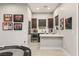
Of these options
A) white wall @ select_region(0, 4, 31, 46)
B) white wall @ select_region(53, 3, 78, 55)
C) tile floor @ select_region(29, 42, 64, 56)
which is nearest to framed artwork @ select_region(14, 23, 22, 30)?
white wall @ select_region(0, 4, 31, 46)

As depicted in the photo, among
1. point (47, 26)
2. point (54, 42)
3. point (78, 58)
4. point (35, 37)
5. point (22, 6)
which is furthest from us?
point (47, 26)

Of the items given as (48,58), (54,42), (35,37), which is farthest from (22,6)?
(48,58)

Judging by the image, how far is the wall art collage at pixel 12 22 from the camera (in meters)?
8.80

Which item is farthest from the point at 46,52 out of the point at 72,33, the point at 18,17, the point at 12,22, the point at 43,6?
the point at 43,6

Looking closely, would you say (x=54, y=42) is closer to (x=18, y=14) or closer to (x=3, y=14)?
(x=18, y=14)

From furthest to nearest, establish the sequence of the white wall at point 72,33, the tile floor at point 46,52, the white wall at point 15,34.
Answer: the white wall at point 15,34
the tile floor at point 46,52
the white wall at point 72,33

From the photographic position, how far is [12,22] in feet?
29.2

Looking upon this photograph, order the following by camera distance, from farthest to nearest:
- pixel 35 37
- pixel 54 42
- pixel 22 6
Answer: pixel 35 37 → pixel 22 6 → pixel 54 42

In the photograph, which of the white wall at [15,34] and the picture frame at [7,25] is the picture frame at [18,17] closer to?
the white wall at [15,34]

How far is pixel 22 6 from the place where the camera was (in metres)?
8.70

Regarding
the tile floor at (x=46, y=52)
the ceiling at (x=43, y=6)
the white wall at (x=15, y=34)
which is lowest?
the tile floor at (x=46, y=52)

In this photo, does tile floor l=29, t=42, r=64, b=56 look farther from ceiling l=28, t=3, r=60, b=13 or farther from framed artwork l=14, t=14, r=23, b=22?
ceiling l=28, t=3, r=60, b=13

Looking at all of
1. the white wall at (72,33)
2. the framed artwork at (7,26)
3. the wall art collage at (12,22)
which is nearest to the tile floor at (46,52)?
the white wall at (72,33)

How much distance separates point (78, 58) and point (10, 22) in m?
8.02
